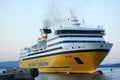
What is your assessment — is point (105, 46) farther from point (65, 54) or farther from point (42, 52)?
point (42, 52)

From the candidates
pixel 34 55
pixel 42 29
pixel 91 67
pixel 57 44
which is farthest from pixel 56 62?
pixel 42 29

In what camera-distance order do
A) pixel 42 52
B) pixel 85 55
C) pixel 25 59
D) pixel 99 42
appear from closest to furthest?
pixel 85 55 → pixel 99 42 → pixel 42 52 → pixel 25 59

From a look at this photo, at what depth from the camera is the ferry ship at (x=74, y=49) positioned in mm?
62406

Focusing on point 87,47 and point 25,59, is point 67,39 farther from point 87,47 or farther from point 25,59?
point 25,59

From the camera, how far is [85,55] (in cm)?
6209

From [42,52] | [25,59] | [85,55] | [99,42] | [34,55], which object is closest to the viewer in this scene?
[85,55]

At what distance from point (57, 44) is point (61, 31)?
112 inches

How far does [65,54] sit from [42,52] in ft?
41.1

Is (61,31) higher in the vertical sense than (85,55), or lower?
higher

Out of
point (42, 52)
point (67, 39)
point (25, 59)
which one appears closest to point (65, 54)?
point (67, 39)

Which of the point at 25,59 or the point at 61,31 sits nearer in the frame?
the point at 61,31

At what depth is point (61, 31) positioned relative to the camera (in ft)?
219

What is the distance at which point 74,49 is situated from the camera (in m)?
63.4

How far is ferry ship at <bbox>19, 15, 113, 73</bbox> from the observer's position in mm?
62406
